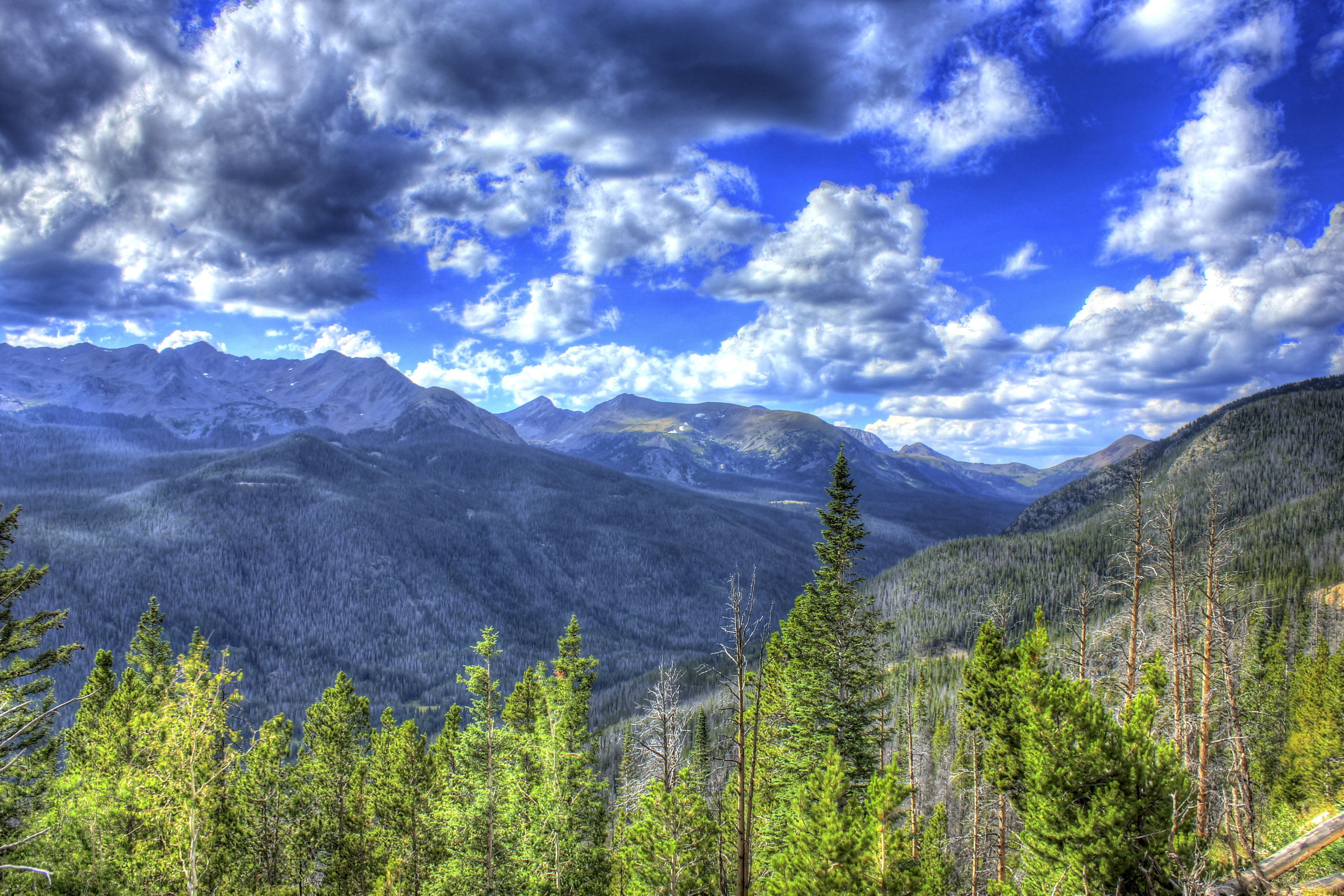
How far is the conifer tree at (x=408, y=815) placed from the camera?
30891 millimetres

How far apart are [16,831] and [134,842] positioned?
2.89 metres

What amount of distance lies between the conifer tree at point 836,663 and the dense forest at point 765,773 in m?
0.09

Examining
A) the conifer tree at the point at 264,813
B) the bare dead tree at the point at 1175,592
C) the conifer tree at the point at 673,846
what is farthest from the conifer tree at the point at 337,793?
the bare dead tree at the point at 1175,592

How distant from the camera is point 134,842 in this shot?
20.0 meters

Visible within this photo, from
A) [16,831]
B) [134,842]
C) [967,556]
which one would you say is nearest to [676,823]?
[134,842]

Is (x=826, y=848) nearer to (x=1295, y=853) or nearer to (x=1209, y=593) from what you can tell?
(x=1295, y=853)

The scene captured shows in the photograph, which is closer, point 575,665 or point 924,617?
point 575,665

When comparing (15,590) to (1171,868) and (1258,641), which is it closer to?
(1171,868)

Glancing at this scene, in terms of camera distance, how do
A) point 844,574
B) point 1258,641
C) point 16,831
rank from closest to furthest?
point 16,831 < point 844,574 < point 1258,641

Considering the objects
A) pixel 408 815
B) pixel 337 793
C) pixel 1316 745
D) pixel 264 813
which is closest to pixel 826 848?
pixel 408 815

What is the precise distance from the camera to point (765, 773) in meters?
25.2

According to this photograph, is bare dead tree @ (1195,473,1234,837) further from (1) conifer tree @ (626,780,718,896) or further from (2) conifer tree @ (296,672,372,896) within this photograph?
(2) conifer tree @ (296,672,372,896)

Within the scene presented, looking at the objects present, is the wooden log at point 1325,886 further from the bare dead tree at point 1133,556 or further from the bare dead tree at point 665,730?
the bare dead tree at point 665,730

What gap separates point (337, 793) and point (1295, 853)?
37.0 m
